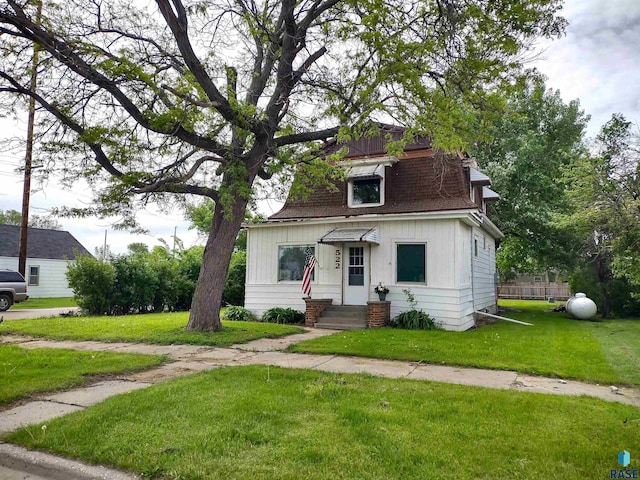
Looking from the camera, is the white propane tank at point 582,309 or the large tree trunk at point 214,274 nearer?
the large tree trunk at point 214,274

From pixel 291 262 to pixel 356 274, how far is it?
2336mm

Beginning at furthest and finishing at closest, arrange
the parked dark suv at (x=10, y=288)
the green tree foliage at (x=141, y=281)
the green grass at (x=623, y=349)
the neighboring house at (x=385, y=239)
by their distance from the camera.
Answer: the parked dark suv at (x=10, y=288) < the green tree foliage at (x=141, y=281) < the neighboring house at (x=385, y=239) < the green grass at (x=623, y=349)

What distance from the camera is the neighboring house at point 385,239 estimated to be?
12.4 metres

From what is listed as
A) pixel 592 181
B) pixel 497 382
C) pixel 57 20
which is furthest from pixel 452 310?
pixel 57 20

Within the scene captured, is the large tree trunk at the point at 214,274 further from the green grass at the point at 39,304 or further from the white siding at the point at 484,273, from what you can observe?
the green grass at the point at 39,304

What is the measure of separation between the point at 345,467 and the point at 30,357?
20.6ft

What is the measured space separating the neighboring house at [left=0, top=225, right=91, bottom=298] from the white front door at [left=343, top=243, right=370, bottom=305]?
20273 mm

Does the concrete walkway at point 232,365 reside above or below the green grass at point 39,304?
above

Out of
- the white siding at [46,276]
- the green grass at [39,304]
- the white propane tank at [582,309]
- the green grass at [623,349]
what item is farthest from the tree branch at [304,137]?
the white siding at [46,276]

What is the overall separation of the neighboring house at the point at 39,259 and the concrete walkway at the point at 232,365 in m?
21.4

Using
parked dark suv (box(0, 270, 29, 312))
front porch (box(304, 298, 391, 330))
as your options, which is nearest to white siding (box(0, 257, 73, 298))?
parked dark suv (box(0, 270, 29, 312))

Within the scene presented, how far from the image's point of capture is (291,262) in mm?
14508

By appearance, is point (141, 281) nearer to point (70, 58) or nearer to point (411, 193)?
point (70, 58)

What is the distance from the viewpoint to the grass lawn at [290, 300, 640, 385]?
261 inches
